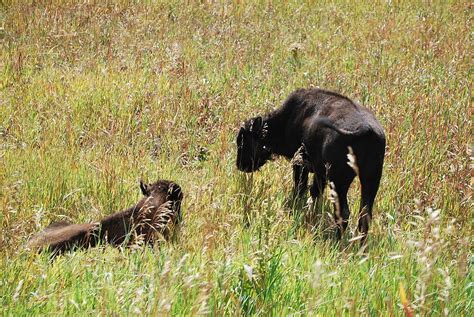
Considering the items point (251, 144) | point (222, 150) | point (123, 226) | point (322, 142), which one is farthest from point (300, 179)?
point (123, 226)

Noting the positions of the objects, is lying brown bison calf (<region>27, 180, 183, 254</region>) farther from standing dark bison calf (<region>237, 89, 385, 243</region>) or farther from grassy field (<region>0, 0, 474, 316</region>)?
standing dark bison calf (<region>237, 89, 385, 243</region>)

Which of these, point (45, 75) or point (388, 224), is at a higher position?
point (45, 75)

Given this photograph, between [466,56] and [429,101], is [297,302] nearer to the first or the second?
[429,101]

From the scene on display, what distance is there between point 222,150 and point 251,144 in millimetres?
296

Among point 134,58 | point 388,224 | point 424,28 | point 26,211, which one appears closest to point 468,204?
point 388,224

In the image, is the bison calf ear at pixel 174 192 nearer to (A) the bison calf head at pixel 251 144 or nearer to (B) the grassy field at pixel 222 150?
(B) the grassy field at pixel 222 150

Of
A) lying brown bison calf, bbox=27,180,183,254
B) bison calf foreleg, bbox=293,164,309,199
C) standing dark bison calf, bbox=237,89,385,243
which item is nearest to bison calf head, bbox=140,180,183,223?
lying brown bison calf, bbox=27,180,183,254

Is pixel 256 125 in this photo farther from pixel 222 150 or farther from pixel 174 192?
pixel 174 192

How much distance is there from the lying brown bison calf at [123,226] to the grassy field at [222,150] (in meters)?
→ 0.14

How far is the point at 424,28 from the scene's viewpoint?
11867mm

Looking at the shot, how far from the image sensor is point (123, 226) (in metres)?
5.25

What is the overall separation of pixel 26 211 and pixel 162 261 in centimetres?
173

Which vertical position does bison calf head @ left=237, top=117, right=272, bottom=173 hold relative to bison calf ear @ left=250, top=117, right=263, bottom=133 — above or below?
below

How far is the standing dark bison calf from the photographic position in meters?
5.58
